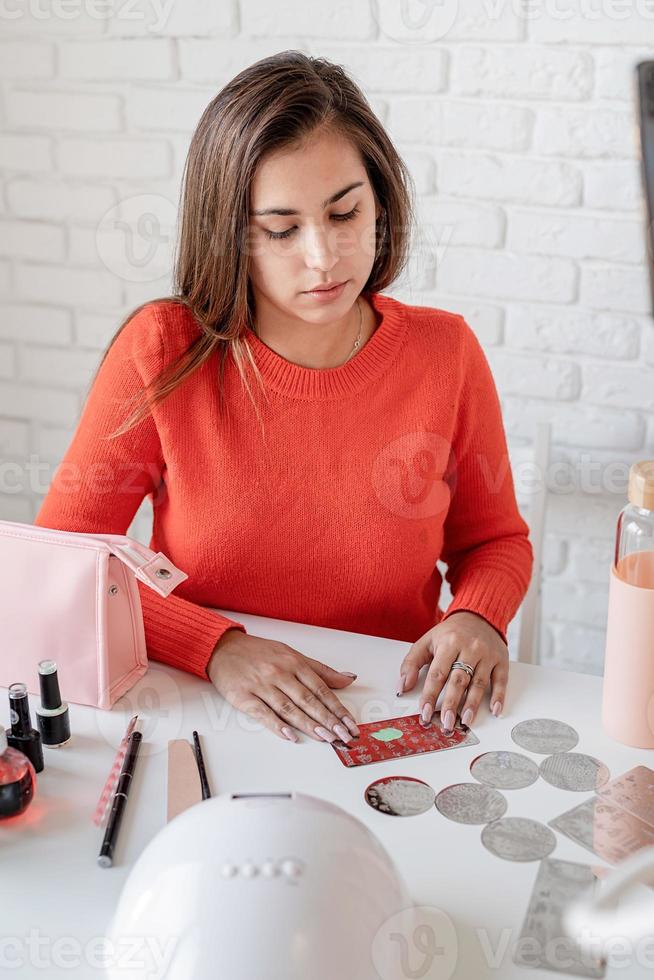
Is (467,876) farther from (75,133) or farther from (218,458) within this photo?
(75,133)

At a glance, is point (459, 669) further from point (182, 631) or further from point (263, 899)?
point (263, 899)

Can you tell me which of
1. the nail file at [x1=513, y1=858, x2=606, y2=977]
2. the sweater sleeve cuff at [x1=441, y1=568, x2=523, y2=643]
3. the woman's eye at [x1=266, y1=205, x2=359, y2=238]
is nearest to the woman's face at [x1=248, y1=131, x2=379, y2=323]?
the woman's eye at [x1=266, y1=205, x2=359, y2=238]

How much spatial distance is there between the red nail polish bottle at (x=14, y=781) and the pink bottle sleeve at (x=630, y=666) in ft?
1.71

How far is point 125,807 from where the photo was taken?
906mm

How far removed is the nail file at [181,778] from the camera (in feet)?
2.97

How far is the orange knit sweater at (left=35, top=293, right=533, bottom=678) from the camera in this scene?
128 centimetres

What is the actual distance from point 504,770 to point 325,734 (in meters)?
0.17

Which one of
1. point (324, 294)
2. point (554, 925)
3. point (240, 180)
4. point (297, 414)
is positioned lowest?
point (554, 925)

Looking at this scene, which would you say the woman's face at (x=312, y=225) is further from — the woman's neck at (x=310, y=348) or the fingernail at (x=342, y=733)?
the fingernail at (x=342, y=733)

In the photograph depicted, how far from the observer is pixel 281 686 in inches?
41.7

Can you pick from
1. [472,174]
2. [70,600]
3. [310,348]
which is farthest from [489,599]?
[472,174]

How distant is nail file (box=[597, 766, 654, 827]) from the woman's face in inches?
23.6

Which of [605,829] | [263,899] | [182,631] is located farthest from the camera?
[182,631]

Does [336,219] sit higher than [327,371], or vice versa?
[336,219]
